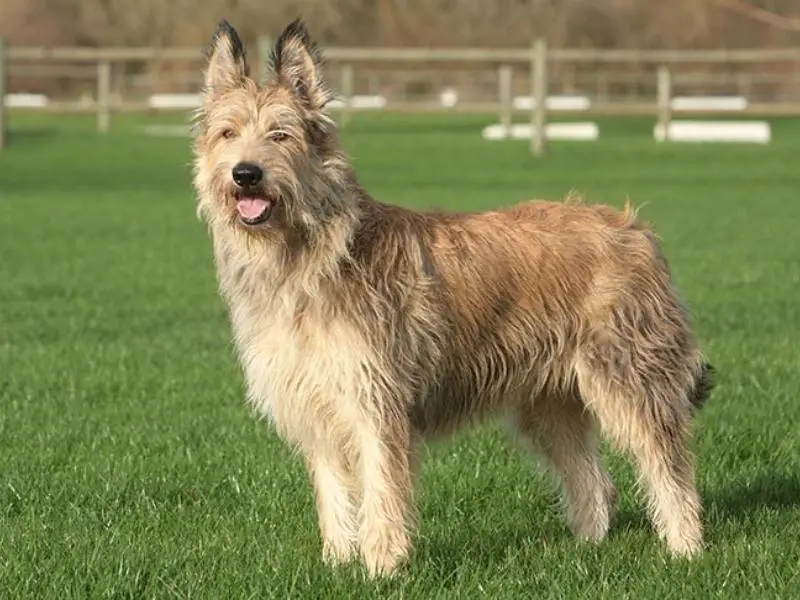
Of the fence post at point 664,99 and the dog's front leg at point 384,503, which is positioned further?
the fence post at point 664,99

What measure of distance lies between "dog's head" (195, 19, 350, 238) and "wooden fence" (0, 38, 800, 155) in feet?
32.7

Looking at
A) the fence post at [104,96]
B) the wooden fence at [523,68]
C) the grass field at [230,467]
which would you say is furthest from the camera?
the fence post at [104,96]

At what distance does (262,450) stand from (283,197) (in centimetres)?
279

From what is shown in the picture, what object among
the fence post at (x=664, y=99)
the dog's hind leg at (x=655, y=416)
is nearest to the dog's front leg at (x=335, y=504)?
the dog's hind leg at (x=655, y=416)

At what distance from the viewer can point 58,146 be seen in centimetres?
3712

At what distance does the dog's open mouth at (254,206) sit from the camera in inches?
223

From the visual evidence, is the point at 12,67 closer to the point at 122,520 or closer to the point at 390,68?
the point at 390,68

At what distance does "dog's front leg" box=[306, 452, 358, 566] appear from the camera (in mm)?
6086

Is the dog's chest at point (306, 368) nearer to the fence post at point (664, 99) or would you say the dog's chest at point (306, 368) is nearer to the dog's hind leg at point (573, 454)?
the dog's hind leg at point (573, 454)

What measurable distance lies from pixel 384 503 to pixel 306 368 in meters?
0.60

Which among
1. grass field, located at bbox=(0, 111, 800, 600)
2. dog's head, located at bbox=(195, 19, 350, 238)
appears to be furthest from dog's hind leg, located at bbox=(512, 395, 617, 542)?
dog's head, located at bbox=(195, 19, 350, 238)

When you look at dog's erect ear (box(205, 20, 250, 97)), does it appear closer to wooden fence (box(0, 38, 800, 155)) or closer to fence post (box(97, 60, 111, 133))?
wooden fence (box(0, 38, 800, 155))

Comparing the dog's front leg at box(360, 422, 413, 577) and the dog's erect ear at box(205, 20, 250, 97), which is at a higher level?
the dog's erect ear at box(205, 20, 250, 97)

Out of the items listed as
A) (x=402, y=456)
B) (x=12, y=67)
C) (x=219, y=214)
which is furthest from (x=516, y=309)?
(x=12, y=67)
